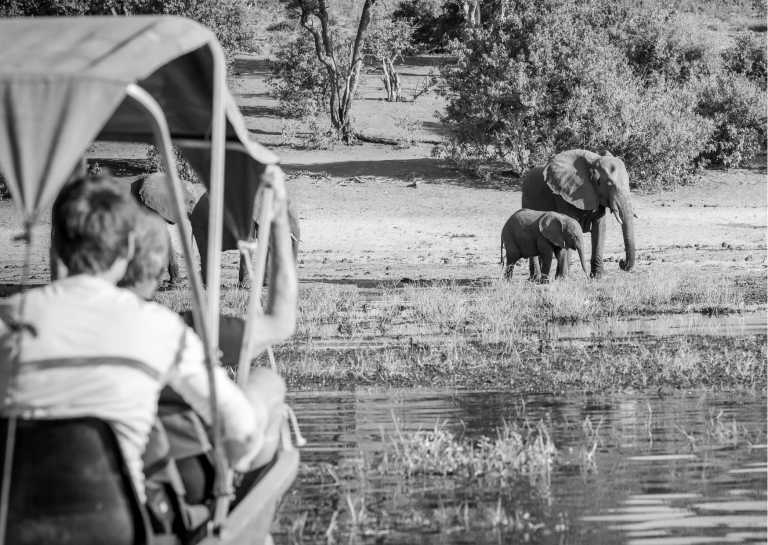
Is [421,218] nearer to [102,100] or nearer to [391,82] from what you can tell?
[391,82]

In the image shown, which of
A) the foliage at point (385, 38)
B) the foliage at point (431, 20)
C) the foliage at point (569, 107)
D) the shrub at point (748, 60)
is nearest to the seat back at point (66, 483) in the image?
the foliage at point (569, 107)

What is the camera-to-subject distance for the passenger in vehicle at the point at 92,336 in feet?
13.2

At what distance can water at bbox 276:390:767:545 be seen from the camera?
592cm

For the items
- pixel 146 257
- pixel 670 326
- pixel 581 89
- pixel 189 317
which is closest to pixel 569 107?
pixel 581 89

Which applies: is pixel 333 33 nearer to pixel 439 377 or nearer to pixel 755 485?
pixel 439 377

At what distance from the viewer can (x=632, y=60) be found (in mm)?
36281

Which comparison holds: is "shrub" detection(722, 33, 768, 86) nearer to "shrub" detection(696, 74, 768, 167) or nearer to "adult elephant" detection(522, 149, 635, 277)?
"shrub" detection(696, 74, 768, 167)

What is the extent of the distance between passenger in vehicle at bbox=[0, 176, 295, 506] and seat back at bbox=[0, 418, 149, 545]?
0.04 m

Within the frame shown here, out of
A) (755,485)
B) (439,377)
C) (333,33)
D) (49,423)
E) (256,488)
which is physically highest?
(49,423)

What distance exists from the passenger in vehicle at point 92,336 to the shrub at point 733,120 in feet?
91.9

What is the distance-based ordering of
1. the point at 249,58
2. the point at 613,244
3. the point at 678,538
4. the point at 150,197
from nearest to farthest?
the point at 678,538 < the point at 150,197 < the point at 613,244 < the point at 249,58

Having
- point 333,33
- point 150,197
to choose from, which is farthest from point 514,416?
point 333,33

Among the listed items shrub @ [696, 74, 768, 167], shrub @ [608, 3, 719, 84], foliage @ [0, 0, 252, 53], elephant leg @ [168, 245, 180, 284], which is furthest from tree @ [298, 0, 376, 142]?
elephant leg @ [168, 245, 180, 284]

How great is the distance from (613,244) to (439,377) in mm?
13212
